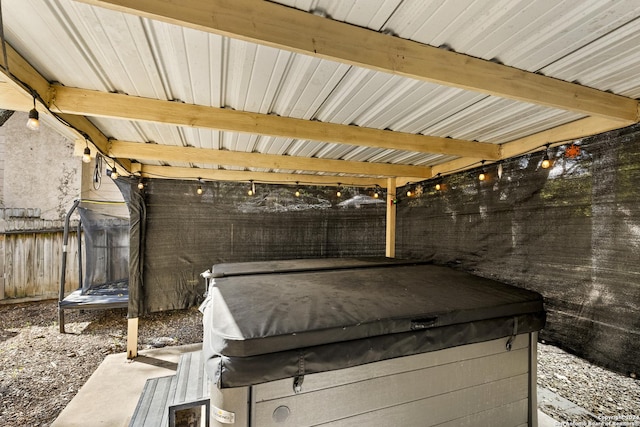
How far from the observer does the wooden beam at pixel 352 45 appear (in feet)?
3.62

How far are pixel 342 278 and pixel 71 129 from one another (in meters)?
2.65

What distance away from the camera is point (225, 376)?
1.17 metres

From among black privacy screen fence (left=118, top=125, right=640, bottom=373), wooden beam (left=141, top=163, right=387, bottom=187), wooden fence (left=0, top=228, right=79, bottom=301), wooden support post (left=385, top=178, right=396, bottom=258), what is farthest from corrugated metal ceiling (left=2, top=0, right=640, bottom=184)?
wooden fence (left=0, top=228, right=79, bottom=301)

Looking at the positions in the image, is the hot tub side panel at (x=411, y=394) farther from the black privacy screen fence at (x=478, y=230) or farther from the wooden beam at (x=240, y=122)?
the wooden beam at (x=240, y=122)

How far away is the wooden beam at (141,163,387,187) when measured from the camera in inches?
165

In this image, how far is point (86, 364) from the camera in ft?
11.2

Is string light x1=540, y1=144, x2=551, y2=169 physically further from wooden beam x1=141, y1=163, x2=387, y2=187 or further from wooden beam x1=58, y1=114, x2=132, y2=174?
wooden beam x1=58, y1=114, x2=132, y2=174

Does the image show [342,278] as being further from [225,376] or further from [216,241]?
[216,241]

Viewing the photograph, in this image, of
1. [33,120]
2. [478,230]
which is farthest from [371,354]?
[478,230]

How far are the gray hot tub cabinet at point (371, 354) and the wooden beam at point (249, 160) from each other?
6.36ft

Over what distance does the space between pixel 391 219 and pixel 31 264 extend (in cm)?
746

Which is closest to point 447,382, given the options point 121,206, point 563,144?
point 563,144

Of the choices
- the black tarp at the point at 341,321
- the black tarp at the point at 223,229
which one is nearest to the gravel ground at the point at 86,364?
the black tarp at the point at 223,229

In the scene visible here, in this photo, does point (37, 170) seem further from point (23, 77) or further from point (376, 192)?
point (376, 192)
